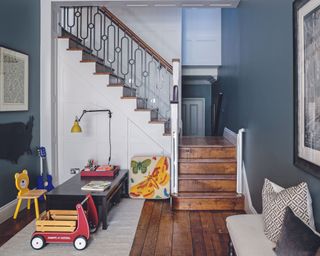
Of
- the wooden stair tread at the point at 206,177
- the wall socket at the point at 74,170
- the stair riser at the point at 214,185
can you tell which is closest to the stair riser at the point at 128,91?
the wall socket at the point at 74,170

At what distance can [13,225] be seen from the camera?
3641 mm

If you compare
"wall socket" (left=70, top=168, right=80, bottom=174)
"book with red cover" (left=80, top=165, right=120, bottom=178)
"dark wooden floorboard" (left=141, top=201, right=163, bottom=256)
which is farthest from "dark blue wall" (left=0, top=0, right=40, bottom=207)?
"dark wooden floorboard" (left=141, top=201, right=163, bottom=256)

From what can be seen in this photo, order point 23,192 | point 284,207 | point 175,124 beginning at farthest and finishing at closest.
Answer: point 175,124, point 23,192, point 284,207

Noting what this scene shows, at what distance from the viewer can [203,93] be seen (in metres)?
8.80

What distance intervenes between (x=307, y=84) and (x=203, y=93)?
6700mm

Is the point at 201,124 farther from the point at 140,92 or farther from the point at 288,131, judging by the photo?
the point at 288,131

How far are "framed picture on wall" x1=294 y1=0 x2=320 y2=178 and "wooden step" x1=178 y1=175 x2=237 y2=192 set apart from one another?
89.2 inches

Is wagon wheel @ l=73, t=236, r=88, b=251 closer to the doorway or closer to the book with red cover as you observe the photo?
the book with red cover

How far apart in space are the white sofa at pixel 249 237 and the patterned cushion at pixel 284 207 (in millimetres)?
72

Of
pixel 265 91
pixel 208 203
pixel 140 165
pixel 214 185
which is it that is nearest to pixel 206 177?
pixel 214 185

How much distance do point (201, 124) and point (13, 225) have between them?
19.6 feet

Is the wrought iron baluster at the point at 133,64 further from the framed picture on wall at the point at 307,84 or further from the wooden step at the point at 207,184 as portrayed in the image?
the framed picture on wall at the point at 307,84

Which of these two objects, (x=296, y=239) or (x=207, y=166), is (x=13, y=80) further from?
(x=296, y=239)

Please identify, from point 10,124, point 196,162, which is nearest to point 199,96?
point 196,162
